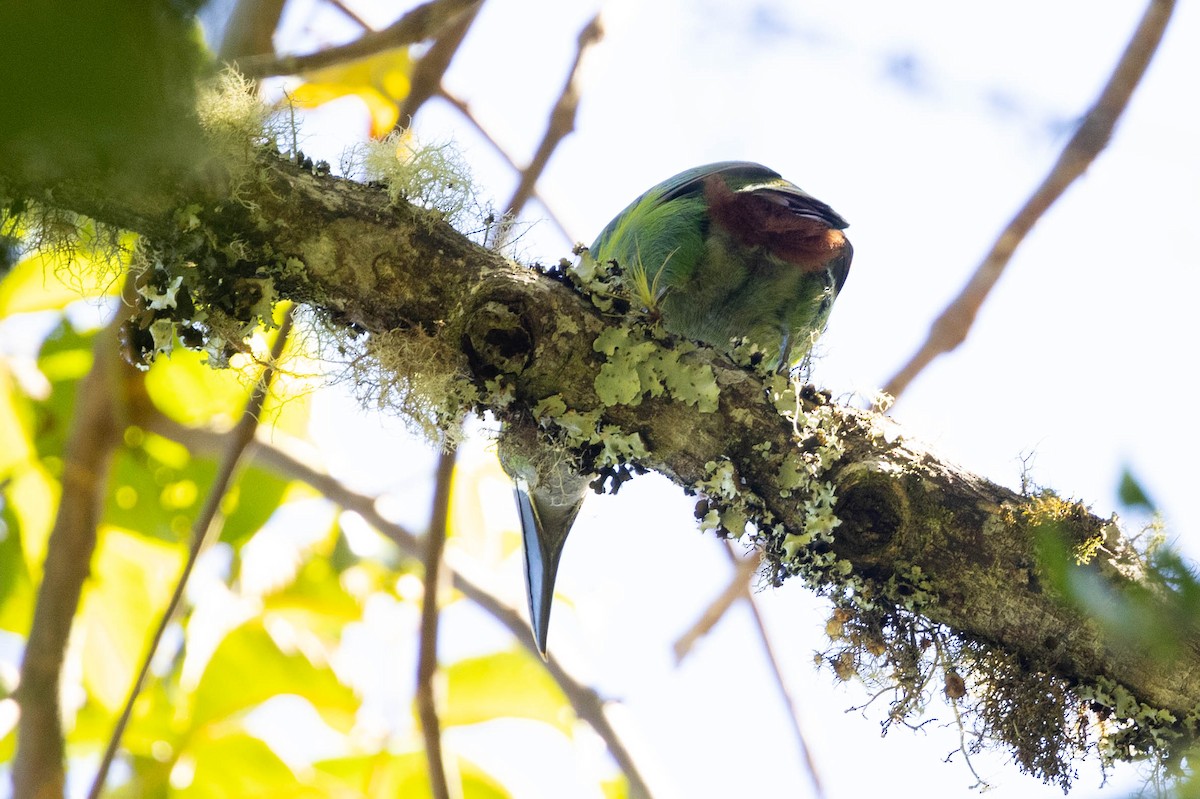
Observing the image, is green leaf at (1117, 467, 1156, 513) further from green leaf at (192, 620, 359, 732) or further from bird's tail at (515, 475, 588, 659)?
green leaf at (192, 620, 359, 732)

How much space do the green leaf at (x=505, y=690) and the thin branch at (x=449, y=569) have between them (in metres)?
0.17

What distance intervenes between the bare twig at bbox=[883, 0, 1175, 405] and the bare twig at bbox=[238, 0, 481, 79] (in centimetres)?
141

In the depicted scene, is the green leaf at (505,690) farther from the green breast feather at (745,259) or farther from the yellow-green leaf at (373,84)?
the yellow-green leaf at (373,84)

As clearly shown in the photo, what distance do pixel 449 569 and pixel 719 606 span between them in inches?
36.9

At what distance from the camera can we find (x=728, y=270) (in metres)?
2.38

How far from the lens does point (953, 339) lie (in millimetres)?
2939

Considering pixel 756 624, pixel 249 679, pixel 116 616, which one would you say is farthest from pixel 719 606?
pixel 116 616

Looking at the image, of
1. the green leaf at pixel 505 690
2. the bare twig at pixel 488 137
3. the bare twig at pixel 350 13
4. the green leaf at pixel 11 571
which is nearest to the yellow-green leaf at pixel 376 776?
the green leaf at pixel 505 690

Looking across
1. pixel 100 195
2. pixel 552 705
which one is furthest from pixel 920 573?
pixel 552 705

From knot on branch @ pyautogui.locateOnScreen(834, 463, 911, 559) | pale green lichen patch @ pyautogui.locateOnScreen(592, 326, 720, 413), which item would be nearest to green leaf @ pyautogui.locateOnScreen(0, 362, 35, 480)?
pale green lichen patch @ pyautogui.locateOnScreen(592, 326, 720, 413)

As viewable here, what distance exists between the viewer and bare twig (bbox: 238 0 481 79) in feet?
7.18

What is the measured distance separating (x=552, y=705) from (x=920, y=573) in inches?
72.3

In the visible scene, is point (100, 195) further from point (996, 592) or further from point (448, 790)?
point (448, 790)

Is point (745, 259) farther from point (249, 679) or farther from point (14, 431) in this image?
point (14, 431)
